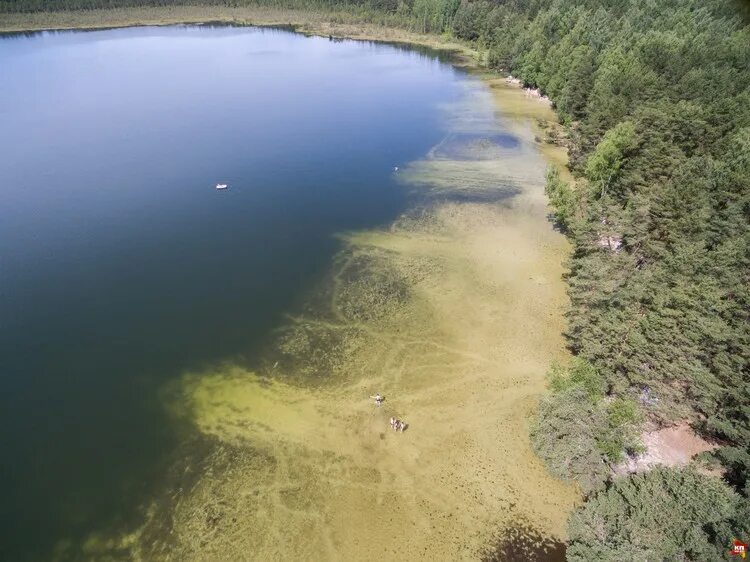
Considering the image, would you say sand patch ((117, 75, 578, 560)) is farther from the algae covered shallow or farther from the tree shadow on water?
the tree shadow on water

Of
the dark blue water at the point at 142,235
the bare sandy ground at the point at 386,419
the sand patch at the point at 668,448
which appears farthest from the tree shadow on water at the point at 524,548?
the dark blue water at the point at 142,235

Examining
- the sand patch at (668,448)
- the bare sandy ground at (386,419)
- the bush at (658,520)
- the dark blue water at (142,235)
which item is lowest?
the dark blue water at (142,235)

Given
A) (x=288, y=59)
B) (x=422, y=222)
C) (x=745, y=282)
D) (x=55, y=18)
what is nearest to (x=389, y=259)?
(x=422, y=222)

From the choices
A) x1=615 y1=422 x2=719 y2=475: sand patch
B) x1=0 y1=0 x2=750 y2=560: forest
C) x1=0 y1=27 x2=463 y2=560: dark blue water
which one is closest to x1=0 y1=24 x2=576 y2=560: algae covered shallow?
x1=0 y1=27 x2=463 y2=560: dark blue water

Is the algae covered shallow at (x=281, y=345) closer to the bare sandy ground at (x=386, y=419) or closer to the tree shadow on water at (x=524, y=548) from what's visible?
the bare sandy ground at (x=386, y=419)

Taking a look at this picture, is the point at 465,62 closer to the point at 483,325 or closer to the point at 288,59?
the point at 288,59

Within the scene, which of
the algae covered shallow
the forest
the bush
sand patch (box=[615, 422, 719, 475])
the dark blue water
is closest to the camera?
the bush

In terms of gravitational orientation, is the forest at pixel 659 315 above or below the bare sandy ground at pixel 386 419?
above
